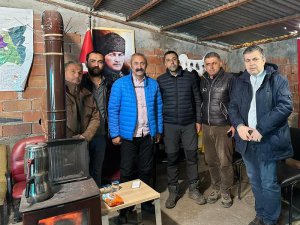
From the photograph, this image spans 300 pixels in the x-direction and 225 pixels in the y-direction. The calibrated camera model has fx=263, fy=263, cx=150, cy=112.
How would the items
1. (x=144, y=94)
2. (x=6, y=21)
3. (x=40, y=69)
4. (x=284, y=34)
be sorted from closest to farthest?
(x=144, y=94) < (x=6, y=21) < (x=40, y=69) < (x=284, y=34)

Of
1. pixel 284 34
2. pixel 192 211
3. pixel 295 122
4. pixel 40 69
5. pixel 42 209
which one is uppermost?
pixel 284 34

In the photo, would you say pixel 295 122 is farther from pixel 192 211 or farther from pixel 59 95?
pixel 59 95

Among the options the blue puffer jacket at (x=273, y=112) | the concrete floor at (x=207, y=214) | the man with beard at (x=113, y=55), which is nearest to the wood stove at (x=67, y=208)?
the concrete floor at (x=207, y=214)

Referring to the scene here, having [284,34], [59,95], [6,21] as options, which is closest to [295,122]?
[284,34]

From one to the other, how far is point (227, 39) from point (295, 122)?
164cm

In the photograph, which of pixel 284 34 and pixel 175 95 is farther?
pixel 284 34

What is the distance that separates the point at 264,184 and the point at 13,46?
297 cm

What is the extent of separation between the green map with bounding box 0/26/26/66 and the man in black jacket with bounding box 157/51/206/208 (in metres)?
1.67

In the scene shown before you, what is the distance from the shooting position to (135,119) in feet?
8.27

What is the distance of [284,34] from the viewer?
3.69 metres

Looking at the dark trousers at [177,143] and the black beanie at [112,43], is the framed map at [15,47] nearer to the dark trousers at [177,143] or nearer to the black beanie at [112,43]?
the black beanie at [112,43]

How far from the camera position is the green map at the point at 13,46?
296 cm

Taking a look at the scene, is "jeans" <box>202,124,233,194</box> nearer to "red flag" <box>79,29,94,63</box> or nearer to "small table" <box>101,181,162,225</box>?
"small table" <box>101,181,162,225</box>

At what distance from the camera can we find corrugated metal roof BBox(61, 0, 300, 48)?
9.33 ft
